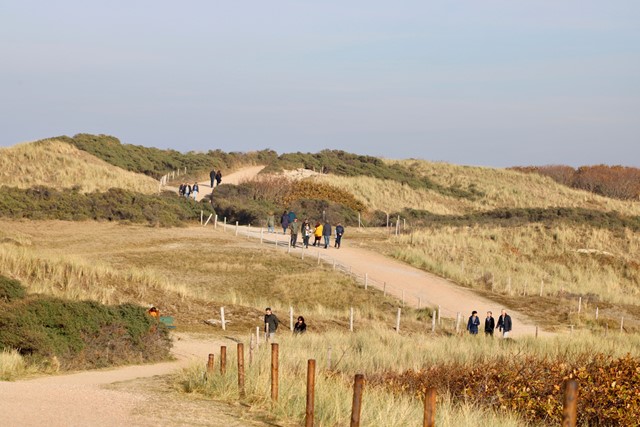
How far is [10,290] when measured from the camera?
2492cm

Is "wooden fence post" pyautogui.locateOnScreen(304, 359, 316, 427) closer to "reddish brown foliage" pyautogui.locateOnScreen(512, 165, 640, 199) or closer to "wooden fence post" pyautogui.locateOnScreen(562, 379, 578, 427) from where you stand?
"wooden fence post" pyautogui.locateOnScreen(562, 379, 578, 427)

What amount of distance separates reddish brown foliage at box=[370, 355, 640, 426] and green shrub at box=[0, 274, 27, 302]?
1082 cm

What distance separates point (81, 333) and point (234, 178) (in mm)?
59937

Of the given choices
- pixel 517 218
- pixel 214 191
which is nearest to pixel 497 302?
pixel 517 218

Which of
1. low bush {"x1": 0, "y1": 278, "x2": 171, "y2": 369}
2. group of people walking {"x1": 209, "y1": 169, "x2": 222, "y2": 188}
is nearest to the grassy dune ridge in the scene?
group of people walking {"x1": 209, "y1": 169, "x2": 222, "y2": 188}

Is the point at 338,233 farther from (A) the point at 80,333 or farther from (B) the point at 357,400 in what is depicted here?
(B) the point at 357,400

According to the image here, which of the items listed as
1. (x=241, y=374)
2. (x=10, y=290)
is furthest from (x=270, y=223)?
(x=241, y=374)

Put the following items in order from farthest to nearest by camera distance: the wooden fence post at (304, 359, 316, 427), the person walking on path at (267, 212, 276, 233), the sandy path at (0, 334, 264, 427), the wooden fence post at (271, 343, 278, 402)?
the person walking on path at (267, 212, 276, 233), the wooden fence post at (271, 343, 278, 402), the sandy path at (0, 334, 264, 427), the wooden fence post at (304, 359, 316, 427)

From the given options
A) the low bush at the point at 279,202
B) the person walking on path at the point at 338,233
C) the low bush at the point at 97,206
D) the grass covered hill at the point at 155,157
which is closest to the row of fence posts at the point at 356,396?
the person walking on path at the point at 338,233

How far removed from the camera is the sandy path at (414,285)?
36.7 metres

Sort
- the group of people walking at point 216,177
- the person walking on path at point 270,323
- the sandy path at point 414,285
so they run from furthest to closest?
the group of people walking at point 216,177 → the sandy path at point 414,285 → the person walking on path at point 270,323

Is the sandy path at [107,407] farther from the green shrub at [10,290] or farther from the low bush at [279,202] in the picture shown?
the low bush at [279,202]

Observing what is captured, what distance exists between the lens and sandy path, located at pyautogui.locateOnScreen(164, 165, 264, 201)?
7209 centimetres

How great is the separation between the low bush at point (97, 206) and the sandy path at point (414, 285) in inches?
383
